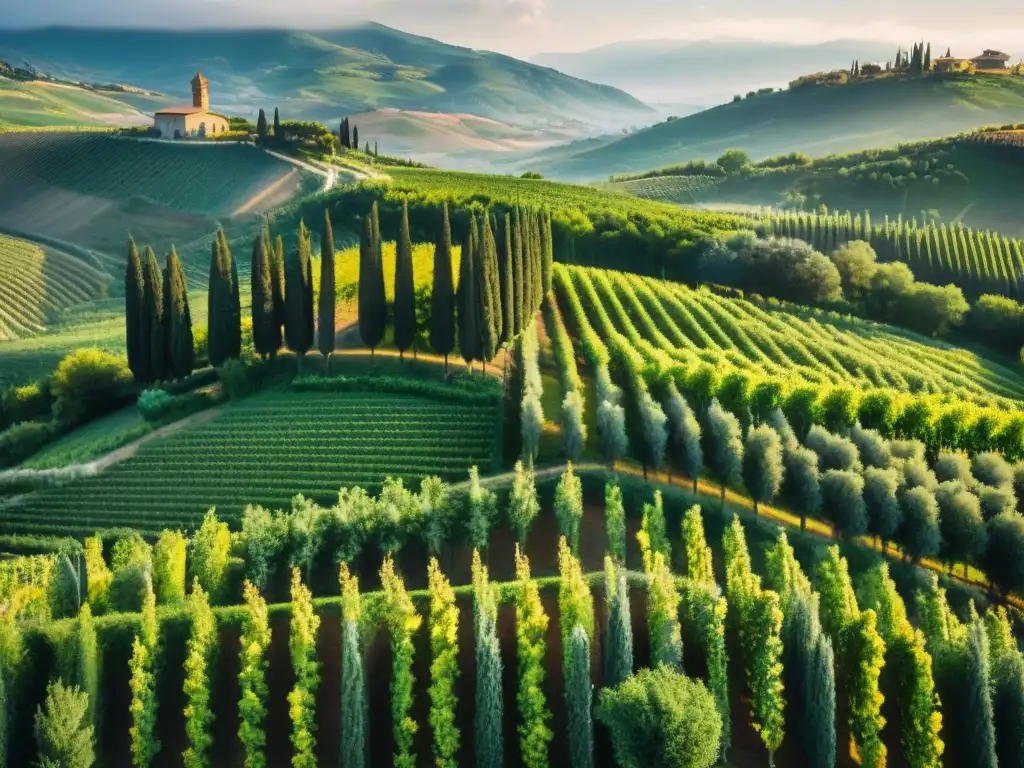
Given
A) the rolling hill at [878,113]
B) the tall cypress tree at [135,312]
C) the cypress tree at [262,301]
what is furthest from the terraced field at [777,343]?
the rolling hill at [878,113]

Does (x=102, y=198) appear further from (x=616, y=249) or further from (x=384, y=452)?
(x=384, y=452)

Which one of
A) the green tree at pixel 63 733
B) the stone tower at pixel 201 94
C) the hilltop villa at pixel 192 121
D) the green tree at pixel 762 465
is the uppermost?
the stone tower at pixel 201 94

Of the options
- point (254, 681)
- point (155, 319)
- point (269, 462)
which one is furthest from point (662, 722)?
point (155, 319)

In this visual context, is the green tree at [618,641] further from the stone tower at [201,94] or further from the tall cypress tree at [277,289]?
the stone tower at [201,94]

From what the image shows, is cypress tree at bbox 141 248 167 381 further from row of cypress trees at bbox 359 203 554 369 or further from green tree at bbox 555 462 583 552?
green tree at bbox 555 462 583 552

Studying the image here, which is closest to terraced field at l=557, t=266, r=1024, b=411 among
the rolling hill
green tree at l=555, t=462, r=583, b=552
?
green tree at l=555, t=462, r=583, b=552

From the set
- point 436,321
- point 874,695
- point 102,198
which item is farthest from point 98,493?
point 102,198
